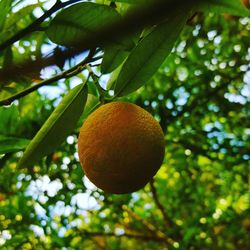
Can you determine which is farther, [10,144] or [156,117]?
[156,117]

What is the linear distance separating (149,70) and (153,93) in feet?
3.20

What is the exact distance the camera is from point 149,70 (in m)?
0.76

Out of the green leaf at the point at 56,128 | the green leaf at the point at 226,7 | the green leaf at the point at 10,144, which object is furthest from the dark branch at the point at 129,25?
the green leaf at the point at 10,144

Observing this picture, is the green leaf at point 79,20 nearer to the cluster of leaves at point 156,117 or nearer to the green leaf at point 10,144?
the cluster of leaves at point 156,117

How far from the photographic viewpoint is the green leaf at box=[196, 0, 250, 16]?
0.60 meters

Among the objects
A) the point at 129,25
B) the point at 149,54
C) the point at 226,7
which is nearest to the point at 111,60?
the point at 149,54

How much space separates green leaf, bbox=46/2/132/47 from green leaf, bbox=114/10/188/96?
3.1 inches

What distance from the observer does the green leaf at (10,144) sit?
0.96m

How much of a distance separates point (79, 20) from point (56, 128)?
0.21 meters

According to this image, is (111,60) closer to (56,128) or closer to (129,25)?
(56,128)

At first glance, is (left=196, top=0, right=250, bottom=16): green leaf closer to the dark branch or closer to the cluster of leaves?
the cluster of leaves

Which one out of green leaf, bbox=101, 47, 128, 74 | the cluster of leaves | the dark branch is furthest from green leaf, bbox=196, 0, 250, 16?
the dark branch

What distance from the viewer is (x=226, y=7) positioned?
2.00 ft

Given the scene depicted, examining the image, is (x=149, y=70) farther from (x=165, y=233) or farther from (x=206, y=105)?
(x=165, y=233)
